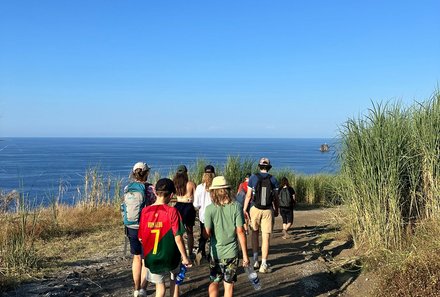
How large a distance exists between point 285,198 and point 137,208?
6.11 meters

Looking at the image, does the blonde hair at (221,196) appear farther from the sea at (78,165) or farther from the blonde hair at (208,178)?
the sea at (78,165)

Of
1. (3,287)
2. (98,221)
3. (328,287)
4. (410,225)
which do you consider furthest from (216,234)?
(98,221)

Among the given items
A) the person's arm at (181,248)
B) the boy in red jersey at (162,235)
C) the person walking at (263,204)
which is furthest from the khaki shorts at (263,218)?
the person's arm at (181,248)

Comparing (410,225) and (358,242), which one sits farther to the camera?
(358,242)

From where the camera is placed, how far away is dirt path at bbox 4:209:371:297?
19.9 ft

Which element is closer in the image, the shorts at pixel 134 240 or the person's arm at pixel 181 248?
the person's arm at pixel 181 248

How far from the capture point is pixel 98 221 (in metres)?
12.7

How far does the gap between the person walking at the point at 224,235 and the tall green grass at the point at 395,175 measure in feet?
11.4

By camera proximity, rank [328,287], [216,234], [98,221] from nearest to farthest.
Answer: [216,234] < [328,287] < [98,221]

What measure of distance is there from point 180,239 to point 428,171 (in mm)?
4904

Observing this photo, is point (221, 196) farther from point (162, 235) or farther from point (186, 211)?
point (186, 211)

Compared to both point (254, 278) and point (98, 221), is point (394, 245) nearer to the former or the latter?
point (254, 278)

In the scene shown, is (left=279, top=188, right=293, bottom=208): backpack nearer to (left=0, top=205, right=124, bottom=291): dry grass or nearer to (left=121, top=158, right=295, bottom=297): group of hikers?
(left=0, top=205, right=124, bottom=291): dry grass

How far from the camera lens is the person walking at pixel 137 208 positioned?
211 inches
